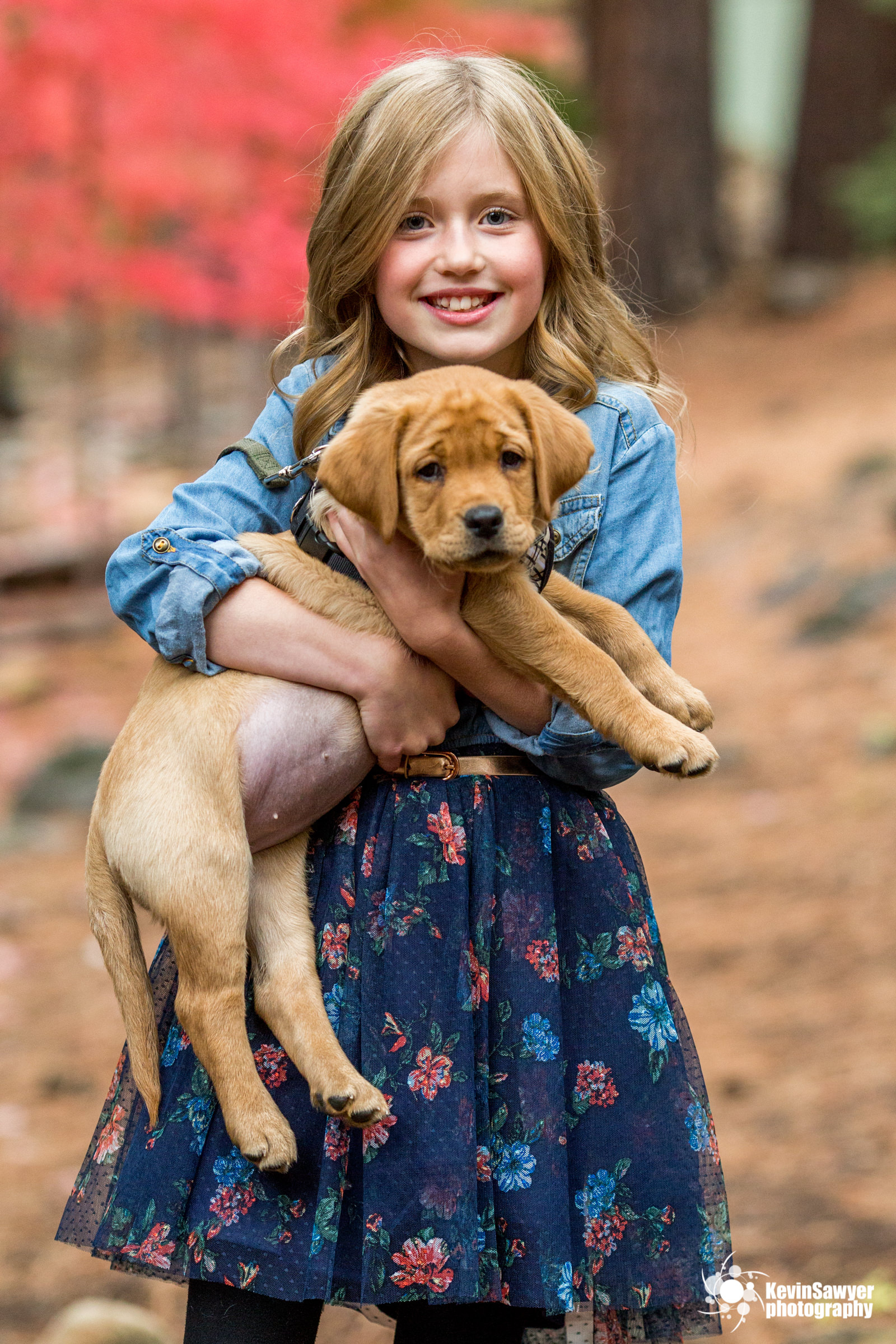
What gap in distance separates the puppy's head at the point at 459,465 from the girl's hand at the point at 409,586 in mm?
79

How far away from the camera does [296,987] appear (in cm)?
216

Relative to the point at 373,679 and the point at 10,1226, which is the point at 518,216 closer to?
the point at 373,679

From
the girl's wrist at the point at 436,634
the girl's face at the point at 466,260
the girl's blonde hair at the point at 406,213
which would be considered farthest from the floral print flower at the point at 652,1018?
the girl's face at the point at 466,260

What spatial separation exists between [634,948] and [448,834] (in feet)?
1.23

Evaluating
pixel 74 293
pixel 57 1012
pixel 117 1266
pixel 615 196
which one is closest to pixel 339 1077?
pixel 117 1266

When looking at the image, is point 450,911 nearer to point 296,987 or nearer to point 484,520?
point 296,987

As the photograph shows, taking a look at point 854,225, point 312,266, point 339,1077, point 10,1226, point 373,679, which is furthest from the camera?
point 854,225

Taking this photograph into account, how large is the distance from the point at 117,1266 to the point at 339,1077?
0.58 metres

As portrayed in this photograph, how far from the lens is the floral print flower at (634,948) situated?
221 centimetres

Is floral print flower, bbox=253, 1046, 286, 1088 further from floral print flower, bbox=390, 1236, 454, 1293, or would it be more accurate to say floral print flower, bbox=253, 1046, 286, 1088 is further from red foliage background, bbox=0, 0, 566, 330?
red foliage background, bbox=0, 0, 566, 330

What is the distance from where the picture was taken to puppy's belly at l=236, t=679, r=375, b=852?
7.19 feet

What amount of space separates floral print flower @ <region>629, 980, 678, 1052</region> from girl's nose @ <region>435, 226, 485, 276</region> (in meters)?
1.23

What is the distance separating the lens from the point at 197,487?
7.67 feet

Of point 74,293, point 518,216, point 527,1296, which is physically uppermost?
point 74,293
